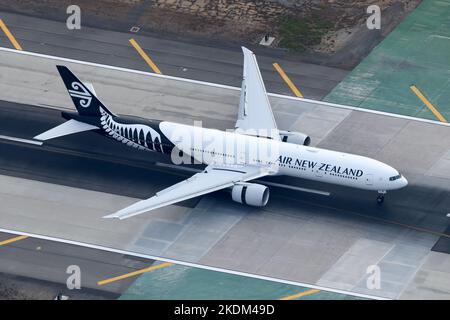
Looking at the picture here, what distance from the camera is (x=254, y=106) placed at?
105062mm

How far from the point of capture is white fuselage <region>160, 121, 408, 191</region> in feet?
315

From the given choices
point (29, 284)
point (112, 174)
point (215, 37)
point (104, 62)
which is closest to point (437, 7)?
point (215, 37)

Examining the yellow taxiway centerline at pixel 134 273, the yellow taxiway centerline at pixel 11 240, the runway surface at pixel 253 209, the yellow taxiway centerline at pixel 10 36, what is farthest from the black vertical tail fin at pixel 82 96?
the yellow taxiway centerline at pixel 10 36

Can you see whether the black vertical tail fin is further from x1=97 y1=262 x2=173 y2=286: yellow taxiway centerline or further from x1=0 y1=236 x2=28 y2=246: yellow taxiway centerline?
x1=97 y1=262 x2=173 y2=286: yellow taxiway centerline

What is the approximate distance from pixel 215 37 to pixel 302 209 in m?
30.1

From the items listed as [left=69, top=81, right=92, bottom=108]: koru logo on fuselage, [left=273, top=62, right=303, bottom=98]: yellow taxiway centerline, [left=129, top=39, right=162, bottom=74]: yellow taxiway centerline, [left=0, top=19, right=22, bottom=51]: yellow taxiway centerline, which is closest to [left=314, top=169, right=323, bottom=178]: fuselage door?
[left=273, top=62, right=303, bottom=98]: yellow taxiway centerline

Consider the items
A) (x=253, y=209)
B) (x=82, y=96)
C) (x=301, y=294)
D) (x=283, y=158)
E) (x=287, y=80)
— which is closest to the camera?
(x=301, y=294)

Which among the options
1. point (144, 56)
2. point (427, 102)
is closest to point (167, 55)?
point (144, 56)

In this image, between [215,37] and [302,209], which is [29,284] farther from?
[215,37]

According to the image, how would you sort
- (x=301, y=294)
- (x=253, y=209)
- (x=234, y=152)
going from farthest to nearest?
(x=234, y=152) < (x=253, y=209) < (x=301, y=294)

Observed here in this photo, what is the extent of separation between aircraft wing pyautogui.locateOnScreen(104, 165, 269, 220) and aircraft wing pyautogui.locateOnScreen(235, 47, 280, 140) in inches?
230

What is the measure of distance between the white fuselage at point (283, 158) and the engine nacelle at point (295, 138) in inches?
134

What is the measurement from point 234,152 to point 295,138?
6.53 metres

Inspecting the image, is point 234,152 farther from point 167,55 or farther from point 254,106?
point 167,55
